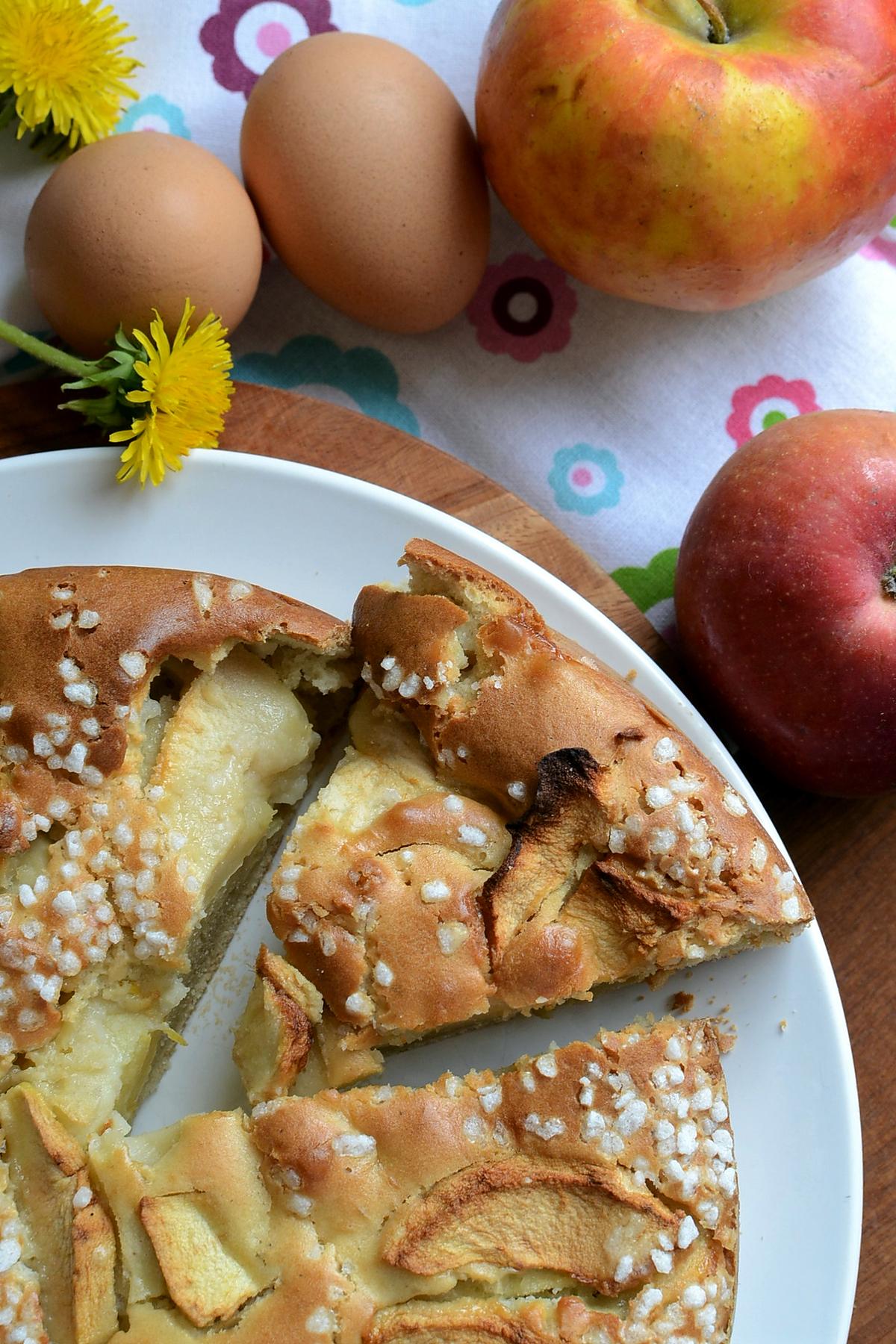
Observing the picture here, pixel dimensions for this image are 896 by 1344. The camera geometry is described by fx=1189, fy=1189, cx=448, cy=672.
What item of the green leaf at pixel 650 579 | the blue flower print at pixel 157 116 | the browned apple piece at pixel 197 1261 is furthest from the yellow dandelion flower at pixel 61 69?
the browned apple piece at pixel 197 1261

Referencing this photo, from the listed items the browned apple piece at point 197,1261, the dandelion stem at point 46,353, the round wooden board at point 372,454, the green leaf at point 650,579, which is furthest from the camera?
the green leaf at point 650,579

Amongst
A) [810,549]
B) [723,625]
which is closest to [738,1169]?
[723,625]

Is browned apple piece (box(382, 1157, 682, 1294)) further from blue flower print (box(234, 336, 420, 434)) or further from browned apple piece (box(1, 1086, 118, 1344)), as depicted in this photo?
blue flower print (box(234, 336, 420, 434))

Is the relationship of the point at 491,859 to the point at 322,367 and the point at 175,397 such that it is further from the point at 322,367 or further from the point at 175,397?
the point at 322,367

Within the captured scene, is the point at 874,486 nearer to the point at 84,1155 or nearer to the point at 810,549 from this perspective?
the point at 810,549

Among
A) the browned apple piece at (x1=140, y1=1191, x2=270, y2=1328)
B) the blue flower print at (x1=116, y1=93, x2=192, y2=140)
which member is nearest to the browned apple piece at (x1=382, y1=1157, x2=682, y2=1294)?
the browned apple piece at (x1=140, y1=1191, x2=270, y2=1328)

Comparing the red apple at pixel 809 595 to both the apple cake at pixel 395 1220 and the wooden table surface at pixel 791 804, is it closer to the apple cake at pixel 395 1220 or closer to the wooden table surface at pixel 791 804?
the wooden table surface at pixel 791 804
